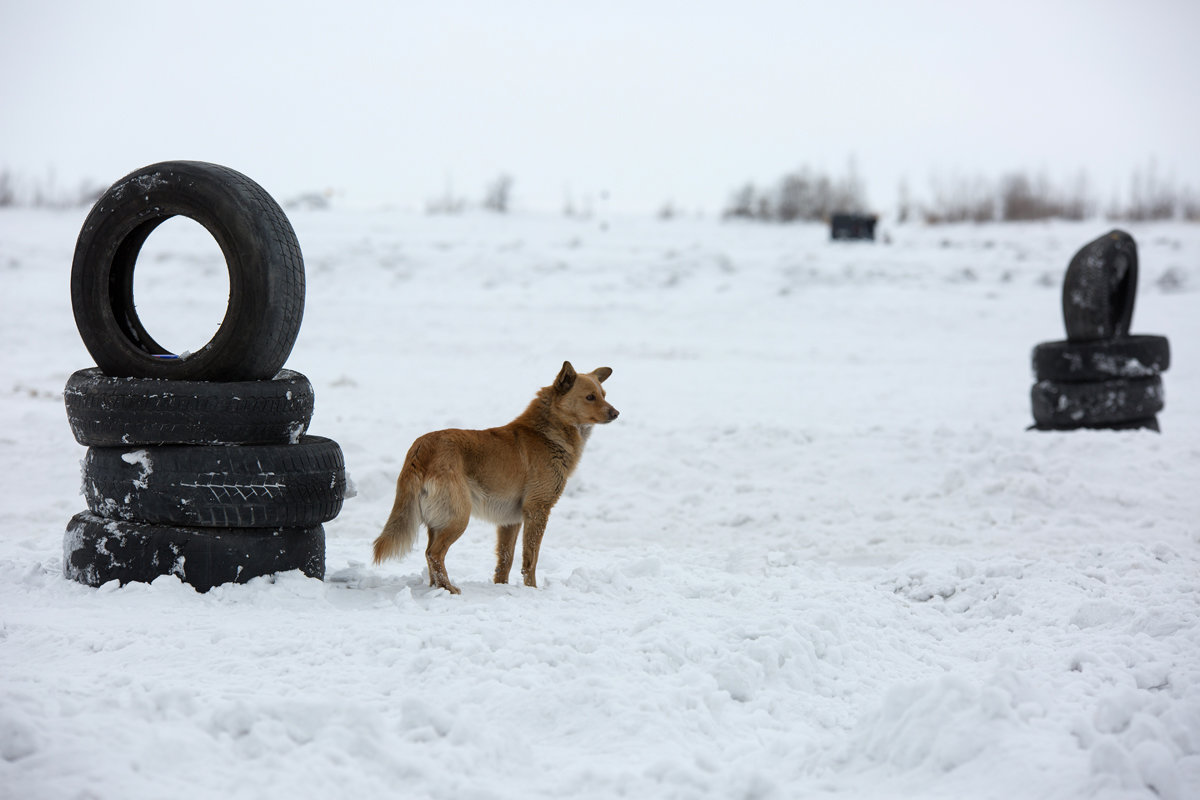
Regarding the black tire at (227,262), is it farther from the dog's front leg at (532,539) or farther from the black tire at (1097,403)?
the black tire at (1097,403)

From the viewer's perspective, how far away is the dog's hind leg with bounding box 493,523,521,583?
5.95m

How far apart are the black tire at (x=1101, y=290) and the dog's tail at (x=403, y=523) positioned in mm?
9120

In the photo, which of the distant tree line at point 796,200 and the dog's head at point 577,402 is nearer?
the dog's head at point 577,402

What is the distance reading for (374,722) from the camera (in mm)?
3375

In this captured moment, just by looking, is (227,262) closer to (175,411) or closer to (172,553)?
(175,411)

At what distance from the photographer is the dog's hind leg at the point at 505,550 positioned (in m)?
5.95

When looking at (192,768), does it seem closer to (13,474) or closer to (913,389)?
(13,474)

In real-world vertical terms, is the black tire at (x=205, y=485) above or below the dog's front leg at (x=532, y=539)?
above

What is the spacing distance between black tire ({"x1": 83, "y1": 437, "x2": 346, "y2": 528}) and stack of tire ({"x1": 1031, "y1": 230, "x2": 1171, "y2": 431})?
889cm

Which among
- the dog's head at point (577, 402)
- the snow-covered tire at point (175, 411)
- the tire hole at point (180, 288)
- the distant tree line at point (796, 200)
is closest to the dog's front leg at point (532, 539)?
the dog's head at point (577, 402)

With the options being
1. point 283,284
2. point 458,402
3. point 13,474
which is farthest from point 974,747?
point 458,402

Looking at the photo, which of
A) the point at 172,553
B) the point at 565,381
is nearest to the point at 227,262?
the point at 172,553

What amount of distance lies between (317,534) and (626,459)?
191 inches

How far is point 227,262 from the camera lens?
5.32 m
